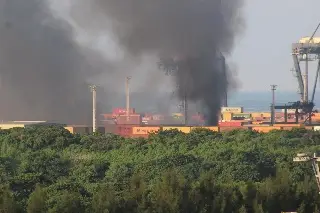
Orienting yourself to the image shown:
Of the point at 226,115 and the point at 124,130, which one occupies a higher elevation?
the point at 226,115

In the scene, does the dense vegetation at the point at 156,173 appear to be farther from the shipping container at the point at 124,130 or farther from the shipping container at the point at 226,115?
the shipping container at the point at 226,115

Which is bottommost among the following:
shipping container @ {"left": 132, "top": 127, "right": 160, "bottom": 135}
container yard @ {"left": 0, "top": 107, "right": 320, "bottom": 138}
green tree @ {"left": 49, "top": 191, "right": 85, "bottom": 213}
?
green tree @ {"left": 49, "top": 191, "right": 85, "bottom": 213}

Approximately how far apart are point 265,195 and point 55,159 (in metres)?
15.0

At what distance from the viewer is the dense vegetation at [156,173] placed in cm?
2320

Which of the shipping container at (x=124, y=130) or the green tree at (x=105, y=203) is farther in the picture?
the shipping container at (x=124, y=130)

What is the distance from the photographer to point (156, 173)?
1292 inches

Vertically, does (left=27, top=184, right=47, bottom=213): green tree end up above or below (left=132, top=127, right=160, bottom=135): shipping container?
below

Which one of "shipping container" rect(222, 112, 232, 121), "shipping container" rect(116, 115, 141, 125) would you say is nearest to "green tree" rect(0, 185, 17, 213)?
"shipping container" rect(222, 112, 232, 121)

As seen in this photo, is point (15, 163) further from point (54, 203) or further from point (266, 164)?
point (54, 203)

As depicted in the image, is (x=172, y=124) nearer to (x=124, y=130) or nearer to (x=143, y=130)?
(x=124, y=130)

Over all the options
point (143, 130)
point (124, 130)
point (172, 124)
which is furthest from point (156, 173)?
point (172, 124)

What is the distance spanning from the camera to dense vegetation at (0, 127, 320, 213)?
914 inches

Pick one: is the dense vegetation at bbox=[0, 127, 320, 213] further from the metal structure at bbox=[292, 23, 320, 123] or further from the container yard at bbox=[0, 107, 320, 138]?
the metal structure at bbox=[292, 23, 320, 123]

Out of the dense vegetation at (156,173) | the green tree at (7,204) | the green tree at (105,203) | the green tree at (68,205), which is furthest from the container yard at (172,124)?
the green tree at (7,204)
